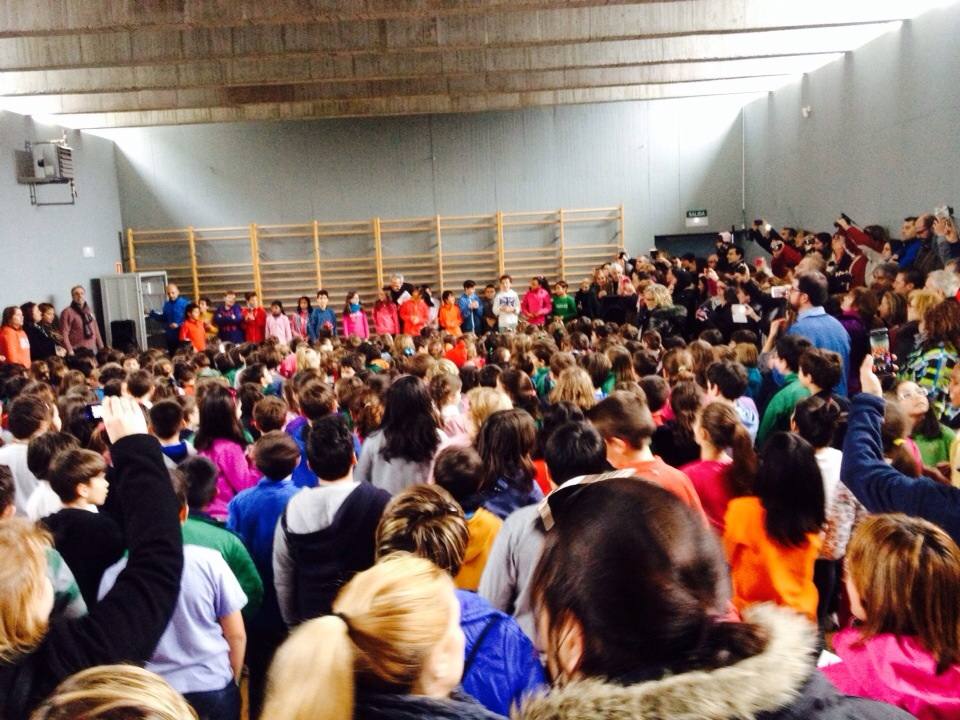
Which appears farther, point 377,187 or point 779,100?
point 377,187

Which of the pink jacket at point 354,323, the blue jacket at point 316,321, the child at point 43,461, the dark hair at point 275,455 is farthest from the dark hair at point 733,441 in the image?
the blue jacket at point 316,321

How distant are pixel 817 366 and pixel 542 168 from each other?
505 inches

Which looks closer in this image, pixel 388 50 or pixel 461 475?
pixel 461 475

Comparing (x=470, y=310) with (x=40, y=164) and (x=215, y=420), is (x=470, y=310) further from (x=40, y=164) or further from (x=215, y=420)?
(x=215, y=420)

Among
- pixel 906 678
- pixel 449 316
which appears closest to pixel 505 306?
pixel 449 316

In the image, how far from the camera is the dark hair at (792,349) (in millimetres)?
4414

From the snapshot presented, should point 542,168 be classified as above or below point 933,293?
above

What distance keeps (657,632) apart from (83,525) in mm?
2106

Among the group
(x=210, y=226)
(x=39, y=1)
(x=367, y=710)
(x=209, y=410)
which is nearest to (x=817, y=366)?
(x=209, y=410)

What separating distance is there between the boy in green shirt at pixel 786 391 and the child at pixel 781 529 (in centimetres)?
143

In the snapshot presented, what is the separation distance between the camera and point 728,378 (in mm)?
4301

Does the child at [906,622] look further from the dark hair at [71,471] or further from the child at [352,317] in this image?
the child at [352,317]

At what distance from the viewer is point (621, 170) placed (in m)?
16.1

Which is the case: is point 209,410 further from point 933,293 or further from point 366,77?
point 366,77
